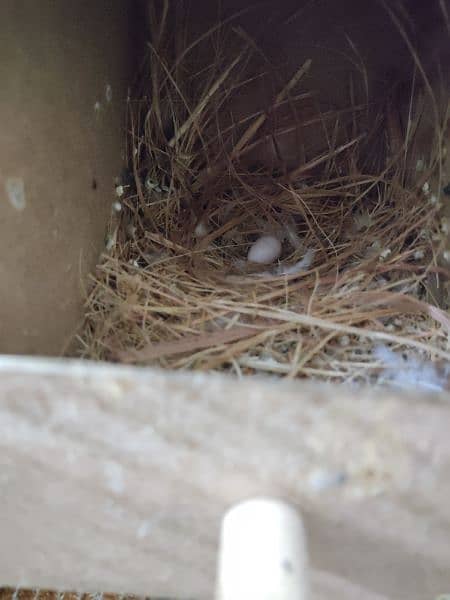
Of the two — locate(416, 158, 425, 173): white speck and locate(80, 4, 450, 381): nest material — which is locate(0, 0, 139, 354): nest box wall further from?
locate(416, 158, 425, 173): white speck

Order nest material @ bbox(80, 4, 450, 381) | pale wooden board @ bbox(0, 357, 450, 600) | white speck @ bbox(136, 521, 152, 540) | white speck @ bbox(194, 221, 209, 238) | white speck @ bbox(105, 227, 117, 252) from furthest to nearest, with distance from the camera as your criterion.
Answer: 1. white speck @ bbox(194, 221, 209, 238)
2. white speck @ bbox(105, 227, 117, 252)
3. nest material @ bbox(80, 4, 450, 381)
4. white speck @ bbox(136, 521, 152, 540)
5. pale wooden board @ bbox(0, 357, 450, 600)

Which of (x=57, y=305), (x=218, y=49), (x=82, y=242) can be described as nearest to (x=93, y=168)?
(x=82, y=242)

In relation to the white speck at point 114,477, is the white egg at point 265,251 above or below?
below

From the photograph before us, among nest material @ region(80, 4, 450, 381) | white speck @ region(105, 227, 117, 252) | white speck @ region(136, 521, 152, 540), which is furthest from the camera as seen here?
white speck @ region(105, 227, 117, 252)

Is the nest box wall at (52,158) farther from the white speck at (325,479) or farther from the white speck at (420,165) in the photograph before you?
the white speck at (420,165)

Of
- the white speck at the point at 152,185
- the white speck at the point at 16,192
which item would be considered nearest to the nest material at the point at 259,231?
the white speck at the point at 152,185

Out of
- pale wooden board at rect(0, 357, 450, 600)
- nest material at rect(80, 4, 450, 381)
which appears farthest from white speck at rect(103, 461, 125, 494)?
nest material at rect(80, 4, 450, 381)

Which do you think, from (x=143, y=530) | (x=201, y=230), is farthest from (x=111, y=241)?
(x=143, y=530)
